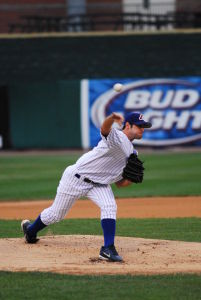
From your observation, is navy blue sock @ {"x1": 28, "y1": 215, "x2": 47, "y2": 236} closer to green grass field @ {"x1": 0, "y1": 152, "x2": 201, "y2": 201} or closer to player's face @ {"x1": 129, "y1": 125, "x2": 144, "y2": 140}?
player's face @ {"x1": 129, "y1": 125, "x2": 144, "y2": 140}

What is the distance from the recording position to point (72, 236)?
9.41 m

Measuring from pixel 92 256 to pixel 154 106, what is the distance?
1549 cm

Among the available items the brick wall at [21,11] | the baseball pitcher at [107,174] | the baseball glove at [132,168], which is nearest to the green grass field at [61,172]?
the brick wall at [21,11]

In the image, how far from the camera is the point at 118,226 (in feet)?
35.2

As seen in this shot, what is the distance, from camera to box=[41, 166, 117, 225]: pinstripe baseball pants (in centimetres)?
805

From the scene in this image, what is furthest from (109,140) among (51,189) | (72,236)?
(51,189)

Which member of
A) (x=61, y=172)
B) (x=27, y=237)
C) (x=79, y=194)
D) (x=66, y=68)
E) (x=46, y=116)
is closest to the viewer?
(x=79, y=194)

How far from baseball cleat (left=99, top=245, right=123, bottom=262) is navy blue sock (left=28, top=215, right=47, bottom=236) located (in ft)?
3.17

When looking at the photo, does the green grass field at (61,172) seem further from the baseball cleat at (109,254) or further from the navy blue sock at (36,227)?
the baseball cleat at (109,254)

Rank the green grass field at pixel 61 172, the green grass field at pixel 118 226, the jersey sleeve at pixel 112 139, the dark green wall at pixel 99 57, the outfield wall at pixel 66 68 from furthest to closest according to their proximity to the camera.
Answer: the dark green wall at pixel 99 57, the outfield wall at pixel 66 68, the green grass field at pixel 61 172, the jersey sleeve at pixel 112 139, the green grass field at pixel 118 226

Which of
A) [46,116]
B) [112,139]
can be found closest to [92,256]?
[112,139]

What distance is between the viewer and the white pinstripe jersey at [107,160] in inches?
311

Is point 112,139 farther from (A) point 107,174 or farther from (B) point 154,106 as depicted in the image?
(B) point 154,106

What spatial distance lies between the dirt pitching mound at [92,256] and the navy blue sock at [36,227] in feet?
0.46
